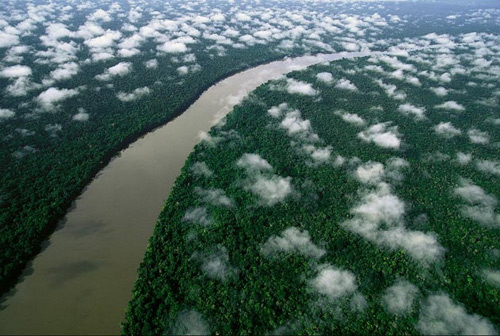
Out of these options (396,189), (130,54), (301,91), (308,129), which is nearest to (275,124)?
(308,129)

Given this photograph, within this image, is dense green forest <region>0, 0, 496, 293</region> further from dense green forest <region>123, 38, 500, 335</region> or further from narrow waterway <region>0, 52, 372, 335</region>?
dense green forest <region>123, 38, 500, 335</region>

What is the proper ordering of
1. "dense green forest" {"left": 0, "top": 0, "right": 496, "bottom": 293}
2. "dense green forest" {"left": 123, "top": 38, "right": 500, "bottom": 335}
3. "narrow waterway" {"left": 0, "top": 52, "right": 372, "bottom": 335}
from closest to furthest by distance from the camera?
"dense green forest" {"left": 123, "top": 38, "right": 500, "bottom": 335} < "narrow waterway" {"left": 0, "top": 52, "right": 372, "bottom": 335} < "dense green forest" {"left": 0, "top": 0, "right": 496, "bottom": 293}

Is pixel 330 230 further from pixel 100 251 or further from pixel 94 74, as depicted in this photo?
pixel 94 74

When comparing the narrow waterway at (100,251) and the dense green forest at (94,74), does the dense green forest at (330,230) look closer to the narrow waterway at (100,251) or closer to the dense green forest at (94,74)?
the narrow waterway at (100,251)

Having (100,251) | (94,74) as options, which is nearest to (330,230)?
(100,251)

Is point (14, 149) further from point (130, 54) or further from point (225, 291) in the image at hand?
point (130, 54)

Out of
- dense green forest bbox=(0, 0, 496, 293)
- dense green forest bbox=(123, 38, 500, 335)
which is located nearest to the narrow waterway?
dense green forest bbox=(0, 0, 496, 293)

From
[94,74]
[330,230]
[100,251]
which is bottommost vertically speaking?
[100,251]
